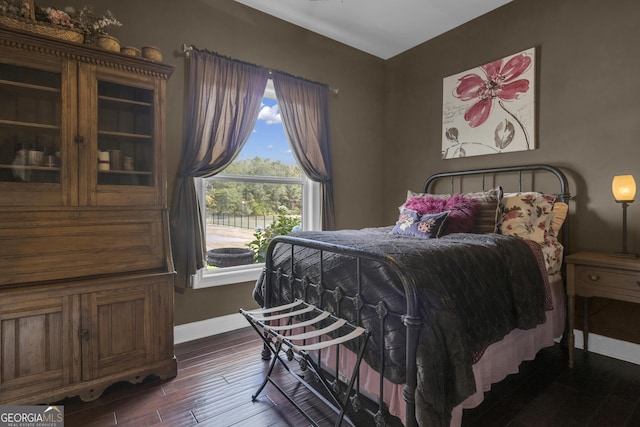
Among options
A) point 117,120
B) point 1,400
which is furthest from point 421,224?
point 1,400

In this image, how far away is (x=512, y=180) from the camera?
2939mm

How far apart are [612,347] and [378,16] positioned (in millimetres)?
3389

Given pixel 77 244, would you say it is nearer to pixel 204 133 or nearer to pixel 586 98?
pixel 204 133

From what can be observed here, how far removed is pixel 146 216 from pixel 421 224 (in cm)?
187

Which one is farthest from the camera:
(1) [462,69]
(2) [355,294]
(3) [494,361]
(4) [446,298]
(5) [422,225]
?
(1) [462,69]

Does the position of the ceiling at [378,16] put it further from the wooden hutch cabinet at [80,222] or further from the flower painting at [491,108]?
the wooden hutch cabinet at [80,222]

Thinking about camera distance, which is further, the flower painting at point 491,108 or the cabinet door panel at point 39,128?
the flower painting at point 491,108

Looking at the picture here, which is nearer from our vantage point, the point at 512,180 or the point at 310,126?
the point at 512,180

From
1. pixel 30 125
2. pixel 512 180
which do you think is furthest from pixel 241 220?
pixel 512 180

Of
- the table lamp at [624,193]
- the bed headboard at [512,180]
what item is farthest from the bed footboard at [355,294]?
the bed headboard at [512,180]

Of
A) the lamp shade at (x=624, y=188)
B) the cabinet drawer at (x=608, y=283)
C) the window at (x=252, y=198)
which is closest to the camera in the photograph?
the cabinet drawer at (x=608, y=283)

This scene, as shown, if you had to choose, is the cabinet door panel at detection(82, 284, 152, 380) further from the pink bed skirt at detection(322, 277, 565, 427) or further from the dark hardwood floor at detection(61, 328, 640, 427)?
the pink bed skirt at detection(322, 277, 565, 427)

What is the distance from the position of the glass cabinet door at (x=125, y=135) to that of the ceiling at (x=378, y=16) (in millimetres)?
1491

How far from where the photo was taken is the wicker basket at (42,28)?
172 centimetres
